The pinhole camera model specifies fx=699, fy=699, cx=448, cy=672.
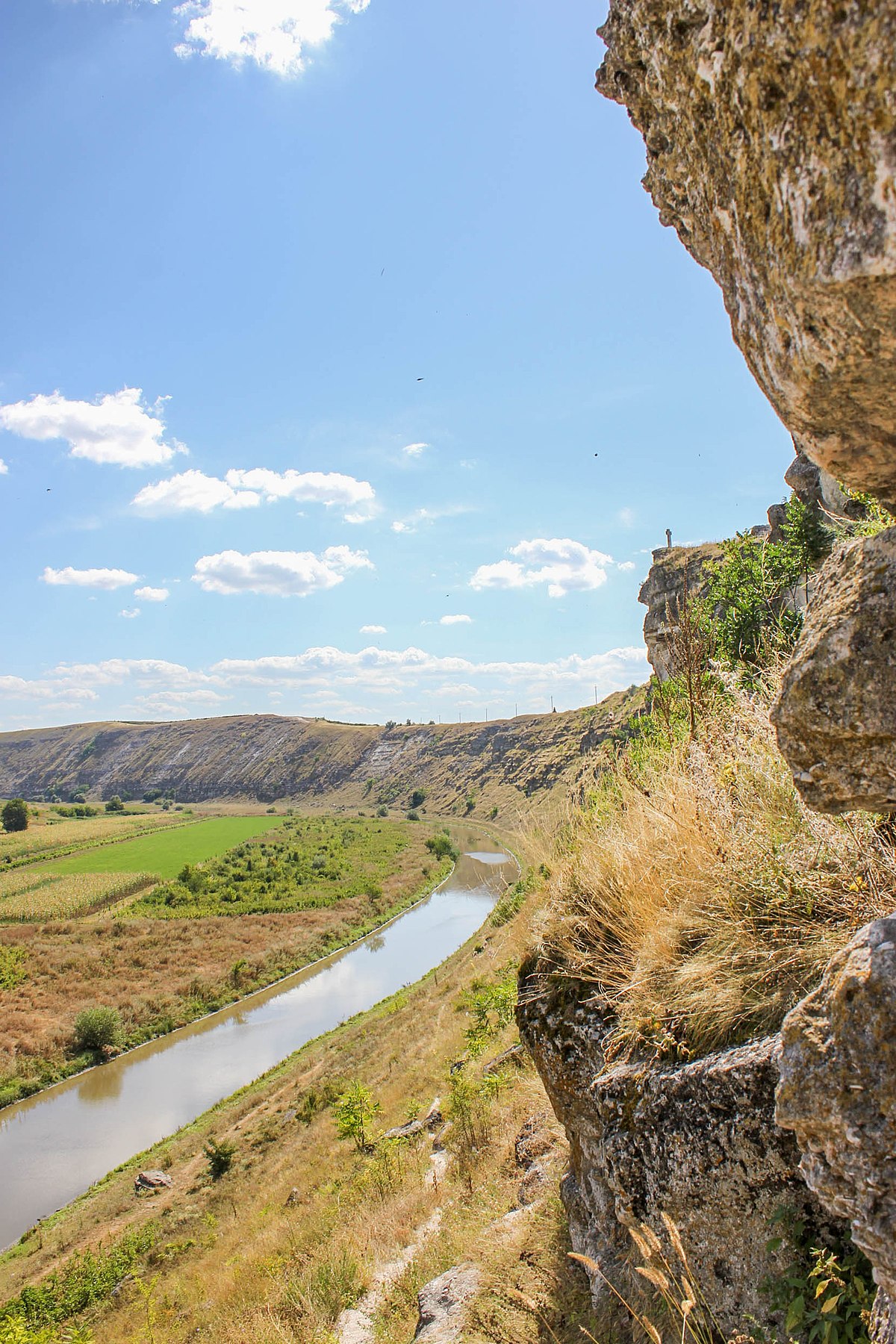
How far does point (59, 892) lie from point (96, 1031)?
27075mm

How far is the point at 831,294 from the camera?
185cm

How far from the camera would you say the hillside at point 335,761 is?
8875 centimetres

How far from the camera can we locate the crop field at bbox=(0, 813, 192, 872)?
71.1 m

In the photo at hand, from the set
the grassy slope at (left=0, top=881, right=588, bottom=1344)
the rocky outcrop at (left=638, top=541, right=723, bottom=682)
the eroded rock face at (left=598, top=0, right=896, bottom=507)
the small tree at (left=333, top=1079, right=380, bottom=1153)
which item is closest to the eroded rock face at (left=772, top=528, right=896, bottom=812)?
the eroded rock face at (left=598, top=0, right=896, bottom=507)

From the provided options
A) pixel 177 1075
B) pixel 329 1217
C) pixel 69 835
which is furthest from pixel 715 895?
pixel 69 835

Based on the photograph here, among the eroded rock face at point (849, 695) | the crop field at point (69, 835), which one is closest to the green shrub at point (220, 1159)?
the eroded rock face at point (849, 695)

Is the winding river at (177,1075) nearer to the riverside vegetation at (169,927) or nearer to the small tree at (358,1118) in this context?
the riverside vegetation at (169,927)

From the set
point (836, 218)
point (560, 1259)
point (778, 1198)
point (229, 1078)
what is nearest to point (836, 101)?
point (836, 218)

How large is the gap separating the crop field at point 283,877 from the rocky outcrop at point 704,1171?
44751 mm

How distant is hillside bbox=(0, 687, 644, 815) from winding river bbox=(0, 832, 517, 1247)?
1174 inches

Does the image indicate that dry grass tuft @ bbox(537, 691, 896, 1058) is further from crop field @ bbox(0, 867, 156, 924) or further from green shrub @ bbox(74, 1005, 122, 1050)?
crop field @ bbox(0, 867, 156, 924)

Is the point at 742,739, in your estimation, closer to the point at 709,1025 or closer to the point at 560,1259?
the point at 709,1025

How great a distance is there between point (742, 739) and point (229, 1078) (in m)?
26.2

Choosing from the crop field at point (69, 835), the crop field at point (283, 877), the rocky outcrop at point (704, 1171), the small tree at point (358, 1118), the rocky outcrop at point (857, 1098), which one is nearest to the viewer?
the rocky outcrop at point (857, 1098)
